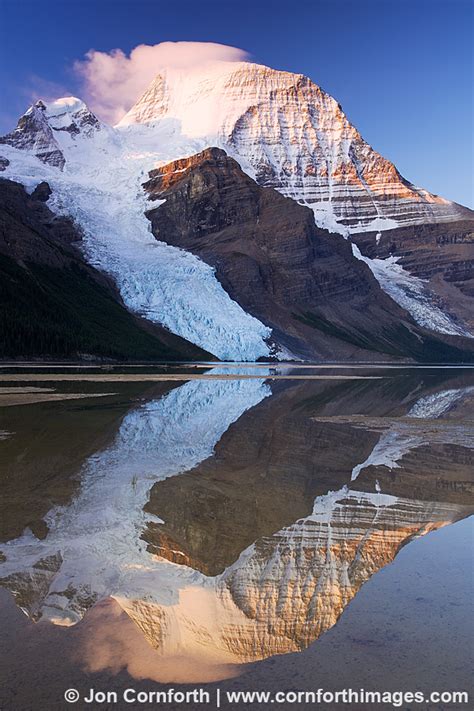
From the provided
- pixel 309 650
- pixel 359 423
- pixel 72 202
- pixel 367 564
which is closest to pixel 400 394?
pixel 359 423

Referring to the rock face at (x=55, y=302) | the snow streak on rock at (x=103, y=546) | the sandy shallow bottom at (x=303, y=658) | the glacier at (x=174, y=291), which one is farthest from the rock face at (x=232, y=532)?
the glacier at (x=174, y=291)

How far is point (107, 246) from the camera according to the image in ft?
567

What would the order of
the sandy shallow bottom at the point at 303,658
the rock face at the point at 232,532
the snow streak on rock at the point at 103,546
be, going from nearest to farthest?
the sandy shallow bottom at the point at 303,658, the rock face at the point at 232,532, the snow streak on rock at the point at 103,546

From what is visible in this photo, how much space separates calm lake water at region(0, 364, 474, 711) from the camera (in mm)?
6617

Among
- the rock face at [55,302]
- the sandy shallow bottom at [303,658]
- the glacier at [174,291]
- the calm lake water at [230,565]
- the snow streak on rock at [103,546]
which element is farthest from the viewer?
the glacier at [174,291]

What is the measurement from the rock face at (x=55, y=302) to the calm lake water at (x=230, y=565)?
249 ft

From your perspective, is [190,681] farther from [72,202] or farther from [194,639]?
[72,202]

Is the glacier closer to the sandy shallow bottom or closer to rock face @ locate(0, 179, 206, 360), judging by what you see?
rock face @ locate(0, 179, 206, 360)

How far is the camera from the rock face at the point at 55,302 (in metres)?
95.9

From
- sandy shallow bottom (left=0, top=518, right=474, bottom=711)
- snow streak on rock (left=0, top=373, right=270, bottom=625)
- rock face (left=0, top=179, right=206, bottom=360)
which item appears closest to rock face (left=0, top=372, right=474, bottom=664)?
snow streak on rock (left=0, top=373, right=270, bottom=625)

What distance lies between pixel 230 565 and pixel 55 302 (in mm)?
109636

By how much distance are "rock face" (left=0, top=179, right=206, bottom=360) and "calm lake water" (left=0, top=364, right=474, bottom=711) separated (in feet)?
249

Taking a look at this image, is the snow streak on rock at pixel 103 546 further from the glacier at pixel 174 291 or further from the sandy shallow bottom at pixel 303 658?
the glacier at pixel 174 291

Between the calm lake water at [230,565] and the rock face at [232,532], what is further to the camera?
the rock face at [232,532]
